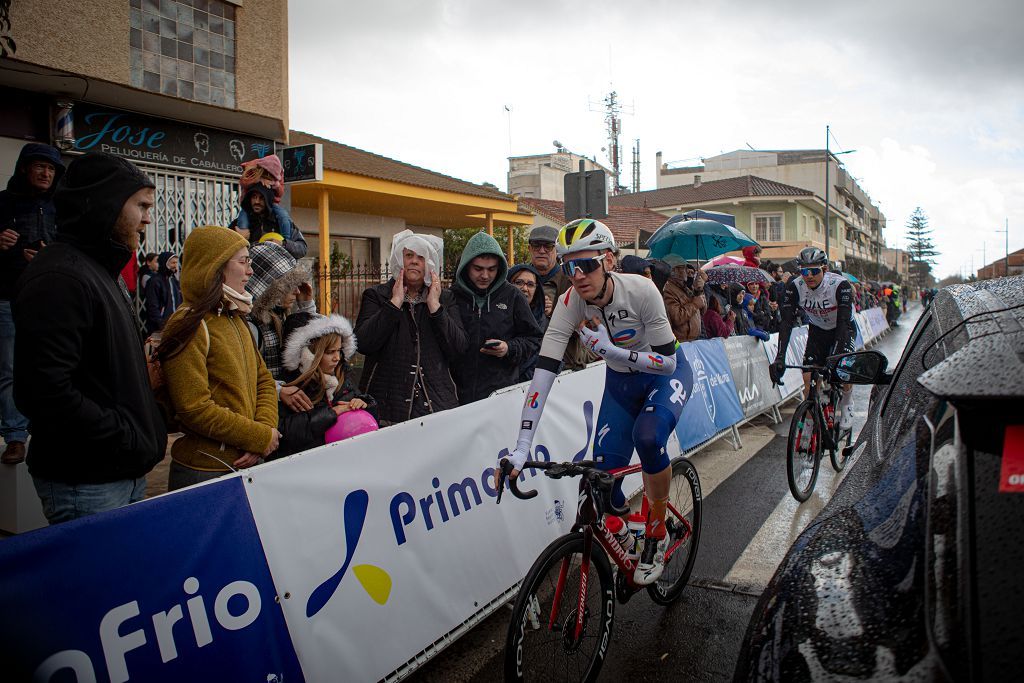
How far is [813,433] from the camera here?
6.23 metres

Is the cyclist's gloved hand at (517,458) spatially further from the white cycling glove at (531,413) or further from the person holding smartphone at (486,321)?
the person holding smartphone at (486,321)

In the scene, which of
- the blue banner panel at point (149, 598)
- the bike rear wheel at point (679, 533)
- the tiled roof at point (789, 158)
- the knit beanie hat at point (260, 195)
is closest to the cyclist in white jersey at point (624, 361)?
the bike rear wheel at point (679, 533)

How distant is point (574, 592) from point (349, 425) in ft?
5.52

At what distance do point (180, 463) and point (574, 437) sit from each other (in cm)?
285

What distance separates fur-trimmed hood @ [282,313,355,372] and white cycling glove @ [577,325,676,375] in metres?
1.52

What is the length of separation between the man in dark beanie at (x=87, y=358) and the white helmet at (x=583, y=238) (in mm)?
2076

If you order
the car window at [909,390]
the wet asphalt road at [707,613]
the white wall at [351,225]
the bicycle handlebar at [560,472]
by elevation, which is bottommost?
the wet asphalt road at [707,613]

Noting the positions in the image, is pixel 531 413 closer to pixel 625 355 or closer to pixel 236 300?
pixel 625 355

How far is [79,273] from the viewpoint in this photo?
251 cm

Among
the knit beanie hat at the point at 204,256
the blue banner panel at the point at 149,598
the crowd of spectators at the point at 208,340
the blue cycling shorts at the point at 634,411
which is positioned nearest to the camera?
the blue banner panel at the point at 149,598

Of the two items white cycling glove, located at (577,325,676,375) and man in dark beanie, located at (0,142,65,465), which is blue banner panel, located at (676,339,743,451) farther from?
man in dark beanie, located at (0,142,65,465)

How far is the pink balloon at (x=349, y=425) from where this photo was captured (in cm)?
391

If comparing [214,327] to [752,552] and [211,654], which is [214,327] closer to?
[211,654]

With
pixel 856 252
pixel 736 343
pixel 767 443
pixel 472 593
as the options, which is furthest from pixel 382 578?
pixel 856 252
